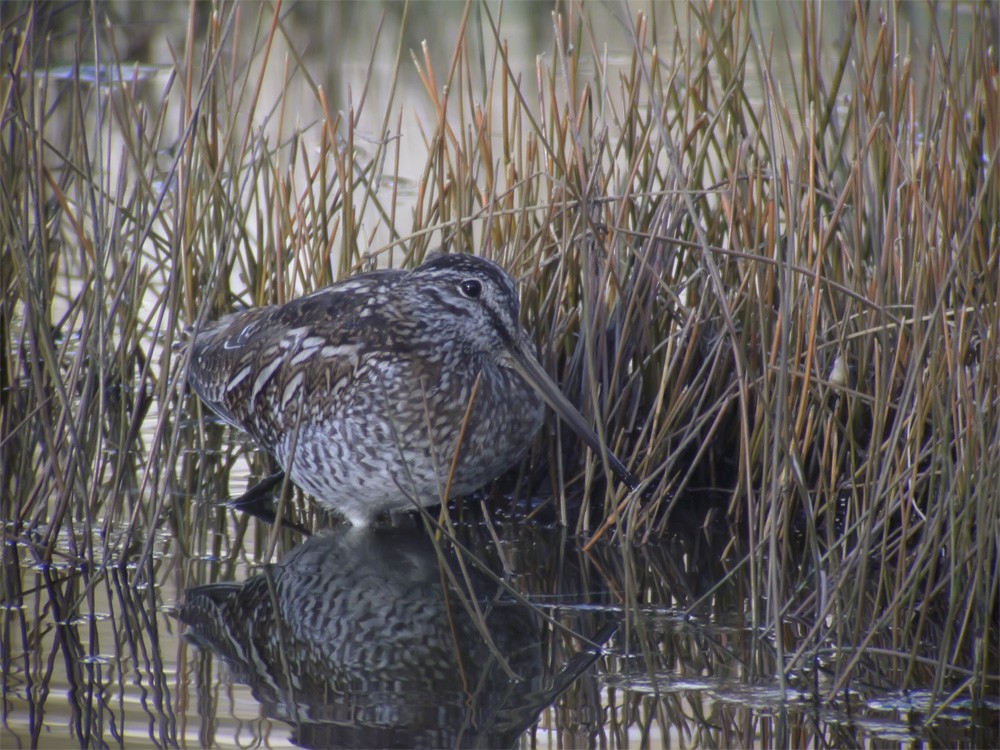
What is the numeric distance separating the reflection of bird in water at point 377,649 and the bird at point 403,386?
0.24 metres

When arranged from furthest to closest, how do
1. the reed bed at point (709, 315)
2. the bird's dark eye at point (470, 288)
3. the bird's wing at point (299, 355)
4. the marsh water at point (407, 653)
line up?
the bird's wing at point (299, 355) → the bird's dark eye at point (470, 288) → the reed bed at point (709, 315) → the marsh water at point (407, 653)

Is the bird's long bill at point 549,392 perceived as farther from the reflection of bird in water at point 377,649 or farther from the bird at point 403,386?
the reflection of bird in water at point 377,649

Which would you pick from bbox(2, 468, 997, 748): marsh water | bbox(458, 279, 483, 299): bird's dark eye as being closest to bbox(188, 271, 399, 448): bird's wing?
bbox(458, 279, 483, 299): bird's dark eye

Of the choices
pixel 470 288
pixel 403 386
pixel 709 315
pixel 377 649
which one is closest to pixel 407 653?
pixel 377 649

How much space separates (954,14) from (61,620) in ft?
9.64

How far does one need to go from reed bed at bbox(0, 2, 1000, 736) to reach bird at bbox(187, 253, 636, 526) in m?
0.25

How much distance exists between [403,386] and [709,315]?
95 cm

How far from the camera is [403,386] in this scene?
3.72 m

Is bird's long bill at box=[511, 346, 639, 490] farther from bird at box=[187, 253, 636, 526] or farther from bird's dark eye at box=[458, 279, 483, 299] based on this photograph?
bird's dark eye at box=[458, 279, 483, 299]

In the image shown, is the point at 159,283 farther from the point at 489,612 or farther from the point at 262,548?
the point at 489,612

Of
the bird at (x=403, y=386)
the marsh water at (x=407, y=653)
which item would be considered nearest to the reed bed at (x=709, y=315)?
the marsh water at (x=407, y=653)

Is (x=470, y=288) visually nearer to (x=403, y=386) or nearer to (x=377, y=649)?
(x=403, y=386)

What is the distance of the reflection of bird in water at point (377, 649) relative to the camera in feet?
8.65

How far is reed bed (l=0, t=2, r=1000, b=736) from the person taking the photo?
287 cm
